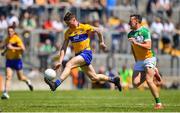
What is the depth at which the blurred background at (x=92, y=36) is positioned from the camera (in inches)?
1481

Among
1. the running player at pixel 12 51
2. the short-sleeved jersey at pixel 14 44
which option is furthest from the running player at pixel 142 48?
the short-sleeved jersey at pixel 14 44

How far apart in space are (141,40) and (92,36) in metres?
18.7

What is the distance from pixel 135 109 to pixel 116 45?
20.2 meters

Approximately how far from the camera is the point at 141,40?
2020cm

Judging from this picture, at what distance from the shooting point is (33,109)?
18.9m

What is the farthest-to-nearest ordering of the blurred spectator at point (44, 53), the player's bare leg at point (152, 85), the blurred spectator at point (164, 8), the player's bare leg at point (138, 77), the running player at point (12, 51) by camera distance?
the blurred spectator at point (164, 8) → the blurred spectator at point (44, 53) → the running player at point (12, 51) → the player's bare leg at point (138, 77) → the player's bare leg at point (152, 85)

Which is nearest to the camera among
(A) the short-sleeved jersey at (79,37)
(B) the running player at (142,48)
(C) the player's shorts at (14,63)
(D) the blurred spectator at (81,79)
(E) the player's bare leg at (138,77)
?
(B) the running player at (142,48)

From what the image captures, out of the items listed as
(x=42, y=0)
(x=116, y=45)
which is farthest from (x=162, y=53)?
(x=42, y=0)

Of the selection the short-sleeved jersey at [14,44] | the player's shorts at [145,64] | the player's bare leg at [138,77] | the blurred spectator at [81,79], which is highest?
the player's shorts at [145,64]

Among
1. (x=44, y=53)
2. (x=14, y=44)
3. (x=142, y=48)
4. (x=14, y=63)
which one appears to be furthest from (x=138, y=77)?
(x=44, y=53)

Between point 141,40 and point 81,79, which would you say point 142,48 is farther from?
point 81,79

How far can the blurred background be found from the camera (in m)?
37.6

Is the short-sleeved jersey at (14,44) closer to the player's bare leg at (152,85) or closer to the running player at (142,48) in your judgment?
the running player at (142,48)

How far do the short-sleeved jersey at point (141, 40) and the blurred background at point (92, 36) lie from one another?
16.0 meters
